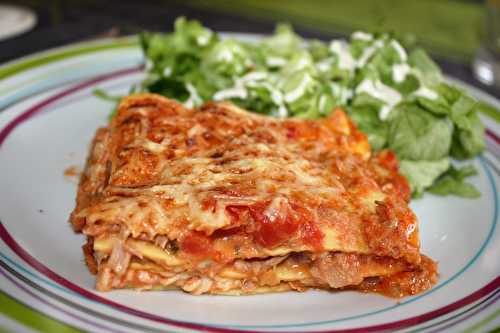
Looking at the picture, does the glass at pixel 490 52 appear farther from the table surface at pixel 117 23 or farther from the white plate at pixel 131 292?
the white plate at pixel 131 292

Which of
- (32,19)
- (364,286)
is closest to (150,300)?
(364,286)

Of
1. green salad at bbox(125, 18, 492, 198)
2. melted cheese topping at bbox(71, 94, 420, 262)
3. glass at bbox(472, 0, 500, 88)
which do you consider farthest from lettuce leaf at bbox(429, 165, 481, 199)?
glass at bbox(472, 0, 500, 88)

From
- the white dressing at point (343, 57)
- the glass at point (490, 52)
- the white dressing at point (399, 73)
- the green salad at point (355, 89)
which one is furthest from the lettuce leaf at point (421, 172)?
the glass at point (490, 52)

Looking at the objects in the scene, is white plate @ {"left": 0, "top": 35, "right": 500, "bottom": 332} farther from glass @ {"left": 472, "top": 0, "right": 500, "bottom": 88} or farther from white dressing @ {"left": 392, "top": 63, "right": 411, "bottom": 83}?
glass @ {"left": 472, "top": 0, "right": 500, "bottom": 88}

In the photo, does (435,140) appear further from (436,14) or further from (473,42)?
(436,14)

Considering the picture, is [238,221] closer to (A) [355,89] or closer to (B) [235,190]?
(B) [235,190]

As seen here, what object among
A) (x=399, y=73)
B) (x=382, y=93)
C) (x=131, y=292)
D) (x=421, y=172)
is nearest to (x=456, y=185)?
(x=421, y=172)
